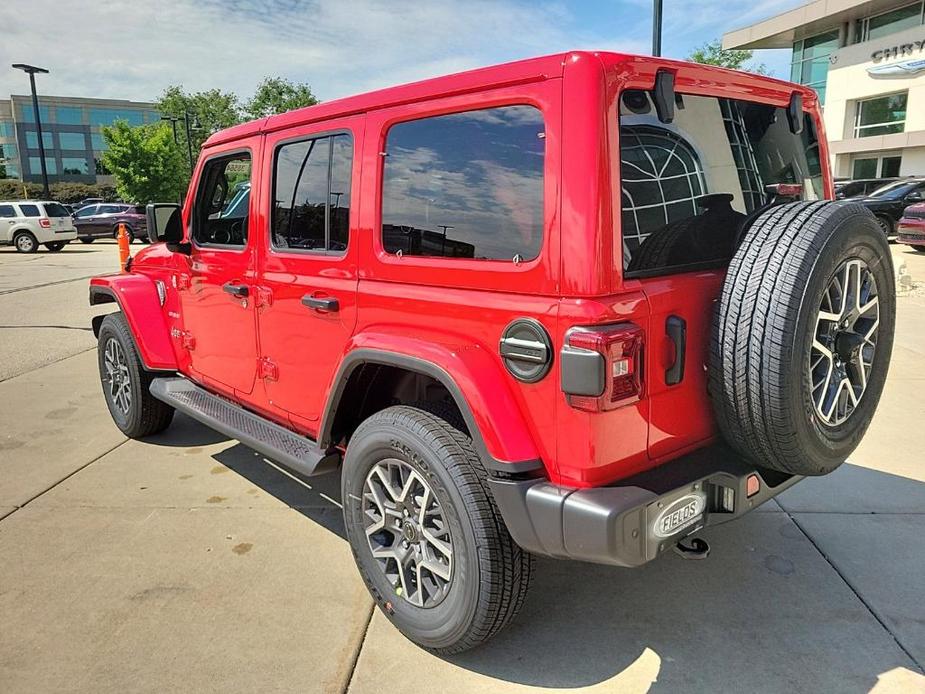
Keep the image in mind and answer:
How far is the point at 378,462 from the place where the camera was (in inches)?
107

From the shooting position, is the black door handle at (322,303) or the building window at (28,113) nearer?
the black door handle at (322,303)

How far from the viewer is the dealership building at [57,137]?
83500 millimetres

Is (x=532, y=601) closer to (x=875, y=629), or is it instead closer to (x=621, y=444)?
(x=621, y=444)

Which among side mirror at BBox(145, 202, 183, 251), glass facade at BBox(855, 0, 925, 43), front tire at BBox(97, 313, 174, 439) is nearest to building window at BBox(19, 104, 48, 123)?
glass facade at BBox(855, 0, 925, 43)

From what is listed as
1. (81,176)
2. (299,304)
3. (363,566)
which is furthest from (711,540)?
(81,176)

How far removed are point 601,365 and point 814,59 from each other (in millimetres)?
40406

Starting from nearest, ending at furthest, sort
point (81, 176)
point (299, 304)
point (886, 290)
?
point (886, 290), point (299, 304), point (81, 176)

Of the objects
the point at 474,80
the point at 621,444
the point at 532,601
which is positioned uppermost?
the point at 474,80

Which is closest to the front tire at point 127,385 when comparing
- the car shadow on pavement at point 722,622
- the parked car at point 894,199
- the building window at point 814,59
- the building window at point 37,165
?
the car shadow on pavement at point 722,622

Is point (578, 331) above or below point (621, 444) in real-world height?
above

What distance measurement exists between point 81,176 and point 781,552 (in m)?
98.2

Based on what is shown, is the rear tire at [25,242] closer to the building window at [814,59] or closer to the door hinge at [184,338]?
the door hinge at [184,338]

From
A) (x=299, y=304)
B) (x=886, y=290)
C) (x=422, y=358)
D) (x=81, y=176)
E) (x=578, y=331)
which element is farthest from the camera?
(x=81, y=176)

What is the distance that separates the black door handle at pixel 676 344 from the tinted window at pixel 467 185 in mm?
498
